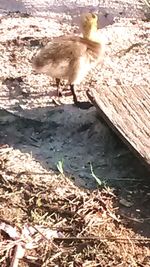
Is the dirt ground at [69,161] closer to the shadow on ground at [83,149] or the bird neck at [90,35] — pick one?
the shadow on ground at [83,149]

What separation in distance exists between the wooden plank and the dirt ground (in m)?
0.10

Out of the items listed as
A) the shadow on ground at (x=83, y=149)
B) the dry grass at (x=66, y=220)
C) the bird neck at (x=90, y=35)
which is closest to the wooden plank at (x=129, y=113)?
the shadow on ground at (x=83, y=149)

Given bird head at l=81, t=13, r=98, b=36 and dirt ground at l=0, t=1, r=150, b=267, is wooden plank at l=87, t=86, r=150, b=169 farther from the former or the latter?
bird head at l=81, t=13, r=98, b=36

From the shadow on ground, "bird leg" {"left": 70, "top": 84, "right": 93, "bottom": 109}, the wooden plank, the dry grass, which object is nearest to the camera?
the dry grass

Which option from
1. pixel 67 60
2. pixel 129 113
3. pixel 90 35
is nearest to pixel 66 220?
pixel 129 113

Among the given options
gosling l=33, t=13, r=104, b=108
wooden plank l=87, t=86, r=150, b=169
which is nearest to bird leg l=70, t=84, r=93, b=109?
gosling l=33, t=13, r=104, b=108

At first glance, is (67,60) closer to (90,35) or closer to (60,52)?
(60,52)

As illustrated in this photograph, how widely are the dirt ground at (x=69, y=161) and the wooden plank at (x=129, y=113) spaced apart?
0.34ft

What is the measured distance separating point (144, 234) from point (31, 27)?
2209 millimetres

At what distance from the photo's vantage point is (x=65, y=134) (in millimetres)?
3990

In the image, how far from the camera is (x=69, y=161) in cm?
377

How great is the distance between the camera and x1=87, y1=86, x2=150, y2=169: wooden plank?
12.0 ft

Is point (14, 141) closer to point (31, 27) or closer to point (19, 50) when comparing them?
point (19, 50)

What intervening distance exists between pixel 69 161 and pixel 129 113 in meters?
0.42
